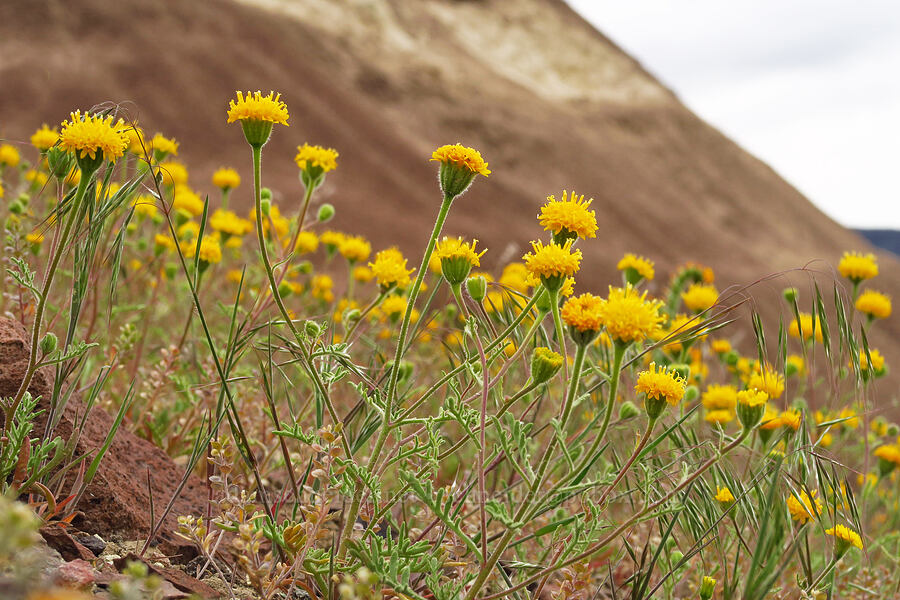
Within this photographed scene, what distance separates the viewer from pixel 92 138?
1.39 metres

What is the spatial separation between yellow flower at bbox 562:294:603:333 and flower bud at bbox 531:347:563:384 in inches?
2.7

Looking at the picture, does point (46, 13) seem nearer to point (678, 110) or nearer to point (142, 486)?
point (142, 486)

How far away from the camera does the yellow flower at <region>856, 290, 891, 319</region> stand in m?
3.36

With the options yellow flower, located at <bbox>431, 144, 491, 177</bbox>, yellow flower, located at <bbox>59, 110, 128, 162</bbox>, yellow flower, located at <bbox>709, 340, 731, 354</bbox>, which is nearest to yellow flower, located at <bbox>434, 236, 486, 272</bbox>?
yellow flower, located at <bbox>431, 144, 491, 177</bbox>

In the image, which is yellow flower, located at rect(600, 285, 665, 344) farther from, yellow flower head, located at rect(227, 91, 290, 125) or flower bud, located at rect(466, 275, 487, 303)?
yellow flower head, located at rect(227, 91, 290, 125)

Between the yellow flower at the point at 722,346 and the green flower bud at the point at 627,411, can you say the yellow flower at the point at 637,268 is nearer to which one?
the yellow flower at the point at 722,346

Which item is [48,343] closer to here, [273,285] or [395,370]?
[273,285]

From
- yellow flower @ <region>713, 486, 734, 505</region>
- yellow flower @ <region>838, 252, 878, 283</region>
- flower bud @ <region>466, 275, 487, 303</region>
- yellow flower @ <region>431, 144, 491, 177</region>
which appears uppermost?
yellow flower @ <region>838, 252, 878, 283</region>

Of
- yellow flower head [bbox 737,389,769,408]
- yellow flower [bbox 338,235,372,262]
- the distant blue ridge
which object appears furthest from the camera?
the distant blue ridge

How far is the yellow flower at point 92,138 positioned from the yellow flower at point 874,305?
337cm

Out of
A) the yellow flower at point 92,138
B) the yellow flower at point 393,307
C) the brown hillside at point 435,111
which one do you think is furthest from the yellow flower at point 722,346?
the brown hillside at point 435,111

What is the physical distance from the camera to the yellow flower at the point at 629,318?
1.21 metres

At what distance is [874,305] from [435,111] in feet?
57.7

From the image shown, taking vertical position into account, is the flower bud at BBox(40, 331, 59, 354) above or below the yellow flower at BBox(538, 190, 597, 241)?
below
